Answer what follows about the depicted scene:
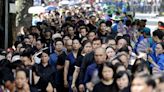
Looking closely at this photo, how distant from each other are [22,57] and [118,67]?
2.91m

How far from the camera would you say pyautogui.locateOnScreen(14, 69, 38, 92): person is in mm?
9578

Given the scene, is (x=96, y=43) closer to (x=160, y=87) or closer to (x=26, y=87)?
(x=26, y=87)

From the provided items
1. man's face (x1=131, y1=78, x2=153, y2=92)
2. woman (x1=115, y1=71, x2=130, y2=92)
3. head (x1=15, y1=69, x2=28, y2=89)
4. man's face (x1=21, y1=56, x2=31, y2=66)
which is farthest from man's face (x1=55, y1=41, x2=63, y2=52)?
man's face (x1=131, y1=78, x2=153, y2=92)

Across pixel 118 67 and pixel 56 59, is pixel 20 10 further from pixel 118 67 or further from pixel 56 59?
pixel 118 67

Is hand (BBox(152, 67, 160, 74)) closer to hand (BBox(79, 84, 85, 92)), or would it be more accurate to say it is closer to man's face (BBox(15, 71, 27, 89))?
hand (BBox(79, 84, 85, 92))

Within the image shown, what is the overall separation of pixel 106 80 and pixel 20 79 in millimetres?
1366

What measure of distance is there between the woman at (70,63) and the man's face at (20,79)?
3.37 meters

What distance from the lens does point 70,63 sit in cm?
1315

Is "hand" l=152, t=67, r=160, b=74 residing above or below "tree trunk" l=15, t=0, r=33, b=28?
above

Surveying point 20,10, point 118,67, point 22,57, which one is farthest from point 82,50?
point 20,10

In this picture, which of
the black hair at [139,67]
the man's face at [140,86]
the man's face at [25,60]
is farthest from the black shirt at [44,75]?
the man's face at [140,86]

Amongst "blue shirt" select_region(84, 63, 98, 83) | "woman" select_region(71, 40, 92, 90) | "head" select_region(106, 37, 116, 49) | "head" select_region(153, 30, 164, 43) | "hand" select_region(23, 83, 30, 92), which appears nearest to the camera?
"hand" select_region(23, 83, 30, 92)

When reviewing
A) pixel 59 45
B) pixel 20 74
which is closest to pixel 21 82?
pixel 20 74

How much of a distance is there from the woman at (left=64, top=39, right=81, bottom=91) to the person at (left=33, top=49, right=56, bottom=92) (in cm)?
35
